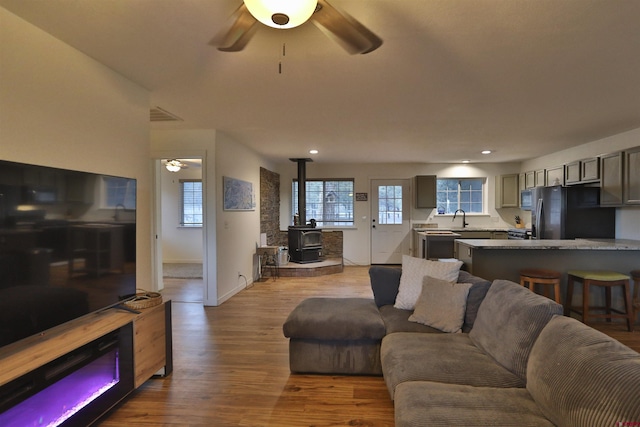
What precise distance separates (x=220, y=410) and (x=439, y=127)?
→ 3.85m

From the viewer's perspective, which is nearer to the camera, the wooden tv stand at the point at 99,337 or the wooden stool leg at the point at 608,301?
the wooden tv stand at the point at 99,337

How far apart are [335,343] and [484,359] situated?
1060mm

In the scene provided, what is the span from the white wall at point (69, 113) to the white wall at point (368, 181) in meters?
4.75

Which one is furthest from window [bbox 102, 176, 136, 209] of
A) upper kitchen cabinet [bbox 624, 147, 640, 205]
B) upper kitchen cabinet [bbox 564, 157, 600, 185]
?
upper kitchen cabinet [bbox 564, 157, 600, 185]

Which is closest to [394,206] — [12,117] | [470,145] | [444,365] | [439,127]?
[470,145]

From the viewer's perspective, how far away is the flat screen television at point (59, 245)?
5.08 ft

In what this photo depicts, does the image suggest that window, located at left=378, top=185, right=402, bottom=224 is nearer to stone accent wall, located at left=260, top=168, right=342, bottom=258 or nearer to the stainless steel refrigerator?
stone accent wall, located at left=260, top=168, right=342, bottom=258

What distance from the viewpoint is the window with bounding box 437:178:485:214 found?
7.43 m

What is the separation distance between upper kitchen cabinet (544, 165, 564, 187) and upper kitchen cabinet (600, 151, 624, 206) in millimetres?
915

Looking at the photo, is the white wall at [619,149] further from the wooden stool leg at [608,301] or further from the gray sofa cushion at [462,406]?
the gray sofa cushion at [462,406]

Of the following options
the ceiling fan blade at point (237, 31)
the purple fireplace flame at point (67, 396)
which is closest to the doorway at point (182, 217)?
the purple fireplace flame at point (67, 396)

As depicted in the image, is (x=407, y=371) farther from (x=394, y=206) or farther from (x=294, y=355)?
(x=394, y=206)

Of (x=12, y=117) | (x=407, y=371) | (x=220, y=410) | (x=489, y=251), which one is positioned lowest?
(x=220, y=410)

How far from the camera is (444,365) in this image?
1.81 meters
